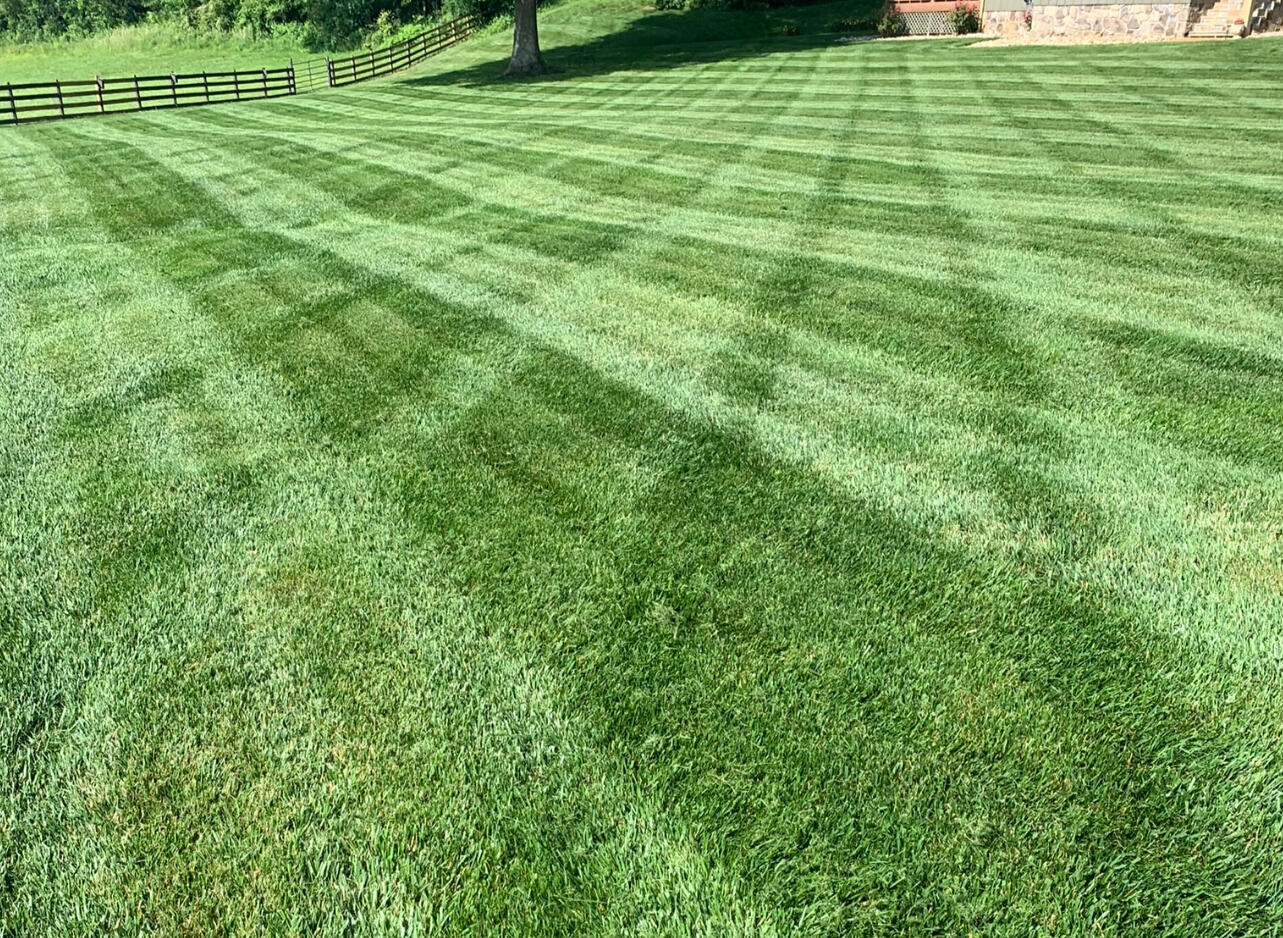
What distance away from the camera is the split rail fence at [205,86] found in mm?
26578

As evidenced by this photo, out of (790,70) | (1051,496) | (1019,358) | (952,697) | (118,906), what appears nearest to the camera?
(118,906)

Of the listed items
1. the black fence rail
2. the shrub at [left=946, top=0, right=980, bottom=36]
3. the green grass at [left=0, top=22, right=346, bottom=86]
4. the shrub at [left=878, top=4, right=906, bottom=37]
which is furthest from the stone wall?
the green grass at [left=0, top=22, right=346, bottom=86]

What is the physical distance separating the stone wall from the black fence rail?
27048mm

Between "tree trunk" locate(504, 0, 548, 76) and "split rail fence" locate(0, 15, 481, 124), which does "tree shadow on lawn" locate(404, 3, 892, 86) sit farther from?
"split rail fence" locate(0, 15, 481, 124)

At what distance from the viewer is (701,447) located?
4.34 m

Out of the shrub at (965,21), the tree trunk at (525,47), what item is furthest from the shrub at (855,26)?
the tree trunk at (525,47)

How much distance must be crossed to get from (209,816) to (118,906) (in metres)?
0.30

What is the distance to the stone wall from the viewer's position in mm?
24781

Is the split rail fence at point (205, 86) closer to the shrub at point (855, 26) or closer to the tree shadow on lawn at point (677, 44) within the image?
the tree shadow on lawn at point (677, 44)

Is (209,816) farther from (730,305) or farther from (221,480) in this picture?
(730,305)

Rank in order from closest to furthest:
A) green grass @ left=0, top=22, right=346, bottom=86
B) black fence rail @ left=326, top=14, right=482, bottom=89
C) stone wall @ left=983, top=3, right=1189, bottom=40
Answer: stone wall @ left=983, top=3, right=1189, bottom=40 < black fence rail @ left=326, top=14, right=482, bottom=89 < green grass @ left=0, top=22, right=346, bottom=86

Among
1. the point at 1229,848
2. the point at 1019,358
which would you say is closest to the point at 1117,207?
the point at 1019,358

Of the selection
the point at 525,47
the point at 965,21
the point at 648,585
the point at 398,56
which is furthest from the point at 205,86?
the point at 648,585

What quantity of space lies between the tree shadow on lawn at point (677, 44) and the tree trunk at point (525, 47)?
63cm
